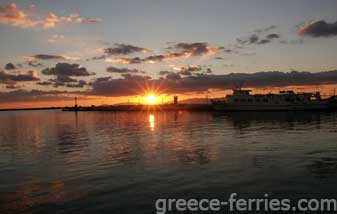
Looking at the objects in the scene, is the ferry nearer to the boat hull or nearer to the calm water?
the boat hull

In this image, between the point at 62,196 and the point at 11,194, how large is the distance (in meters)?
2.99

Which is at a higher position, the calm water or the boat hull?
the calm water

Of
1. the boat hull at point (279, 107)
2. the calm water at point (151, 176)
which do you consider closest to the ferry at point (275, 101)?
the boat hull at point (279, 107)

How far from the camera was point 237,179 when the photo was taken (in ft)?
51.2

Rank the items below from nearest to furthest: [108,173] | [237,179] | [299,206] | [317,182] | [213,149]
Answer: [299,206], [317,182], [237,179], [108,173], [213,149]

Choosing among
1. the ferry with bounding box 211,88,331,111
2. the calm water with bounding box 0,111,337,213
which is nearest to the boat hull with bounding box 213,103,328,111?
the ferry with bounding box 211,88,331,111

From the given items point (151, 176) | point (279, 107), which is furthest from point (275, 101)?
point (151, 176)

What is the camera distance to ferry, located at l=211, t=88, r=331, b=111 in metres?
115

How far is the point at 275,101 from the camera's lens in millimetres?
116938

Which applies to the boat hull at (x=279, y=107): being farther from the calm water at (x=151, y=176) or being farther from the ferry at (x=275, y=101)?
the calm water at (x=151, y=176)

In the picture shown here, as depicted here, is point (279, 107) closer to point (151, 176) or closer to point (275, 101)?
point (275, 101)

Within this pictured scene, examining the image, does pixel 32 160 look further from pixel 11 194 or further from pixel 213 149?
pixel 213 149

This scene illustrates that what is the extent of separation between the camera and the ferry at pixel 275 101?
378ft

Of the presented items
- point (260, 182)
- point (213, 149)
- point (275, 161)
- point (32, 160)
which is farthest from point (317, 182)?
point (32, 160)
